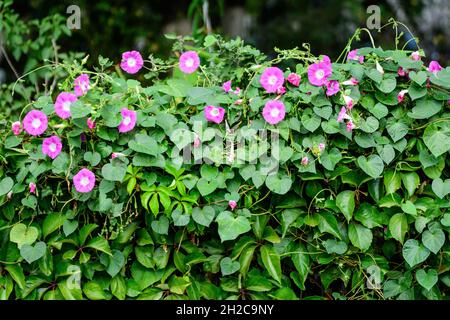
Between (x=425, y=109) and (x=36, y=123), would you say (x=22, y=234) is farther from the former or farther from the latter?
(x=425, y=109)

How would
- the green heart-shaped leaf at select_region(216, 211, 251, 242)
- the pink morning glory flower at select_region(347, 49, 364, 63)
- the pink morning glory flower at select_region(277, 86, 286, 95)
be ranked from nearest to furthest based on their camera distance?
1. the green heart-shaped leaf at select_region(216, 211, 251, 242)
2. the pink morning glory flower at select_region(277, 86, 286, 95)
3. the pink morning glory flower at select_region(347, 49, 364, 63)

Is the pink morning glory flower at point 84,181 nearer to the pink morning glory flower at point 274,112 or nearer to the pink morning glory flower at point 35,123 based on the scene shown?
the pink morning glory flower at point 35,123

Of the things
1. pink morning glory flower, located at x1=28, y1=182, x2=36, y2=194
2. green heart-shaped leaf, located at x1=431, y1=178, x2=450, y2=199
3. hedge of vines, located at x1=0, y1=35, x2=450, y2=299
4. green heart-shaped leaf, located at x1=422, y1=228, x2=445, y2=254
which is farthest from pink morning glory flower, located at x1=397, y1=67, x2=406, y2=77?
pink morning glory flower, located at x1=28, y1=182, x2=36, y2=194

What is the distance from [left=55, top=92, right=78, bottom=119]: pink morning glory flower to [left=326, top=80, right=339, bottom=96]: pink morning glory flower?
76 centimetres

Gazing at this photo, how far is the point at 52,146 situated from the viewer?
170cm

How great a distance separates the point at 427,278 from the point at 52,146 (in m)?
1.18

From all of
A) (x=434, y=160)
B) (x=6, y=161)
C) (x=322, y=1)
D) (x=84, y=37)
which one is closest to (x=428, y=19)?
(x=322, y=1)

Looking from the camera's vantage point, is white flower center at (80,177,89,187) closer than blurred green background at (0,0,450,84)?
Yes

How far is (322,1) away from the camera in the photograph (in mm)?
6414

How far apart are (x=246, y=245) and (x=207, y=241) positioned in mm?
129

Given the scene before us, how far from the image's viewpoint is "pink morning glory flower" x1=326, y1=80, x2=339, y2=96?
68.6 inches

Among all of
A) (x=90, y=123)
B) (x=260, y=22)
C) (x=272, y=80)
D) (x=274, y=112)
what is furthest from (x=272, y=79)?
(x=260, y=22)

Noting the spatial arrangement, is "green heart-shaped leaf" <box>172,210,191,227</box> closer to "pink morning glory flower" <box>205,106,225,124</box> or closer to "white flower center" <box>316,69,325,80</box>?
"pink morning glory flower" <box>205,106,225,124</box>
